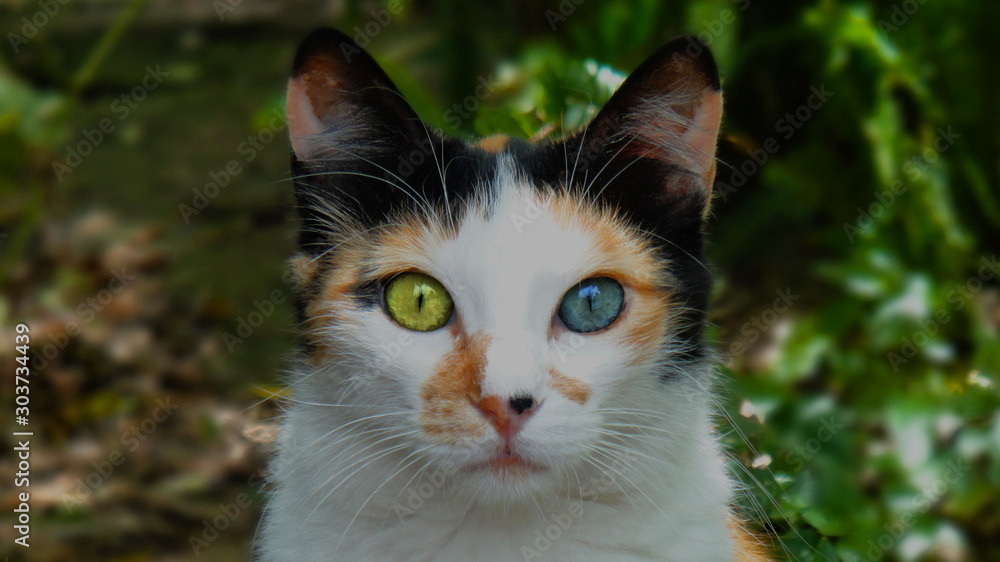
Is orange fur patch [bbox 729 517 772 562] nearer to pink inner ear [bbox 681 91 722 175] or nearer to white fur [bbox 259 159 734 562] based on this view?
white fur [bbox 259 159 734 562]

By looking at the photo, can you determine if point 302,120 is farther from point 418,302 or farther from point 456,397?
point 456,397

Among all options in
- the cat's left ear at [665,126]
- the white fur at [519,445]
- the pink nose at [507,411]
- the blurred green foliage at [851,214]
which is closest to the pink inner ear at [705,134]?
the cat's left ear at [665,126]

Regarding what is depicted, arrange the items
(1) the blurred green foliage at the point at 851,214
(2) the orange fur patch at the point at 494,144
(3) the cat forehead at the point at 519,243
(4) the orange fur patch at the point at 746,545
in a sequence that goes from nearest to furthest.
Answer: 1. (3) the cat forehead at the point at 519,243
2. (4) the orange fur patch at the point at 746,545
3. (2) the orange fur patch at the point at 494,144
4. (1) the blurred green foliage at the point at 851,214

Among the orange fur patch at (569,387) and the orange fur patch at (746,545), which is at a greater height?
the orange fur patch at (569,387)

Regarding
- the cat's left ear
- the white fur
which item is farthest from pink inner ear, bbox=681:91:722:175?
the white fur

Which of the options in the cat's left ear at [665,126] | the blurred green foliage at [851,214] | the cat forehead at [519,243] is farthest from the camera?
the blurred green foliage at [851,214]

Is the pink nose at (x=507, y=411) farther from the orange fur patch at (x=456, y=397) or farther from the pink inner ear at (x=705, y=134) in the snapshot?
the pink inner ear at (x=705, y=134)

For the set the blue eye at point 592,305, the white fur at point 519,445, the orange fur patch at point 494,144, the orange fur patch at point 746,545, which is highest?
the orange fur patch at point 494,144
